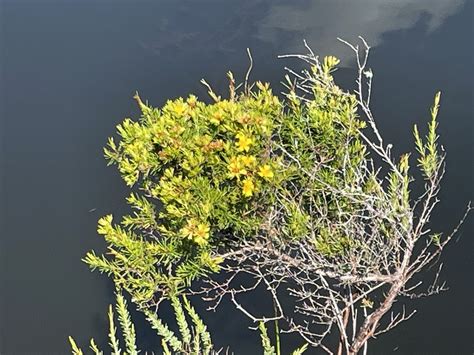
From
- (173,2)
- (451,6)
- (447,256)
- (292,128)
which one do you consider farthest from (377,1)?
(292,128)

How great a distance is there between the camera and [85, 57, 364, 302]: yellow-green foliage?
1.31m

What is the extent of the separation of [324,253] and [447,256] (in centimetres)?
124

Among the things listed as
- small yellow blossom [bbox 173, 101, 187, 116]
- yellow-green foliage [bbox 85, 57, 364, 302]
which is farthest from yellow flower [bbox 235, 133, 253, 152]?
small yellow blossom [bbox 173, 101, 187, 116]

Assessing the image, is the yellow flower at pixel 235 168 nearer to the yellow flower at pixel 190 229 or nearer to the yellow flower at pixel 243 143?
the yellow flower at pixel 243 143

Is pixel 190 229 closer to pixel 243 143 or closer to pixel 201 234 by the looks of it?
pixel 201 234

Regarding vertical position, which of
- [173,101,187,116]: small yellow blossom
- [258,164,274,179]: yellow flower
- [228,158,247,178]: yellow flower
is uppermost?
[173,101,187,116]: small yellow blossom

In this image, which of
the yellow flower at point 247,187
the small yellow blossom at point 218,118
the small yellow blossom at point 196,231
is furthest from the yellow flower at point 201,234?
the small yellow blossom at point 218,118

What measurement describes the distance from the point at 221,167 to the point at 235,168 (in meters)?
0.08

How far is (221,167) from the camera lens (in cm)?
135

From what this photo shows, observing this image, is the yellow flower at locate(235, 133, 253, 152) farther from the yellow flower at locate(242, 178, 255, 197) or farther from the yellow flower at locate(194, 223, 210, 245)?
the yellow flower at locate(194, 223, 210, 245)

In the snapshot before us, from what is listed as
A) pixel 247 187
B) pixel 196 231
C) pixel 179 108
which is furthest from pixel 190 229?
pixel 179 108

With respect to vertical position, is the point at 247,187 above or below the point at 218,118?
below

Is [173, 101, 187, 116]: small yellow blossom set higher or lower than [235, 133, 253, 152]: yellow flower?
higher

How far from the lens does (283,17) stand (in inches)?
144
